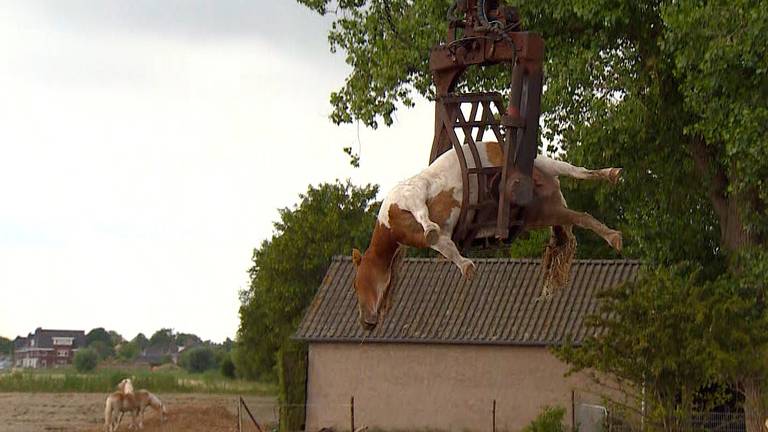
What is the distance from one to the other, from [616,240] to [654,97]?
15.1 meters

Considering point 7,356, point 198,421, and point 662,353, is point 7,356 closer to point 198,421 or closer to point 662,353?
point 198,421

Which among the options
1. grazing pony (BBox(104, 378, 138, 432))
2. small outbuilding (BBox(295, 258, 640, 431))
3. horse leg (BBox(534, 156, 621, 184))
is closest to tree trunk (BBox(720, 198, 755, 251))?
small outbuilding (BBox(295, 258, 640, 431))

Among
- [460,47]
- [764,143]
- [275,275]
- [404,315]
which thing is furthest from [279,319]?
[460,47]

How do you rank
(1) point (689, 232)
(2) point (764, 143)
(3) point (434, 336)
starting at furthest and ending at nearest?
(3) point (434, 336)
(1) point (689, 232)
(2) point (764, 143)

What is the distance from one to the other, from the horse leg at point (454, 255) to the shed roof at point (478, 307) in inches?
1019

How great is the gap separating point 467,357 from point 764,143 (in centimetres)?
1569

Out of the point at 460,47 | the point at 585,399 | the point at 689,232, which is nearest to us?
the point at 460,47

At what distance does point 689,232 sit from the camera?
25.2m

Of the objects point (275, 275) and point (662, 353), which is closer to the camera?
point (662, 353)

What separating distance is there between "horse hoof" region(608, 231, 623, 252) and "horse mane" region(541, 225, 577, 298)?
0.62m

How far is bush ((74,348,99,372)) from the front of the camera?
118m

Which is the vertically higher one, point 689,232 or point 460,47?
point 689,232

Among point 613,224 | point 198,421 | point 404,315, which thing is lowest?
point 198,421

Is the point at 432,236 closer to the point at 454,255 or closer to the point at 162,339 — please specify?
the point at 454,255
